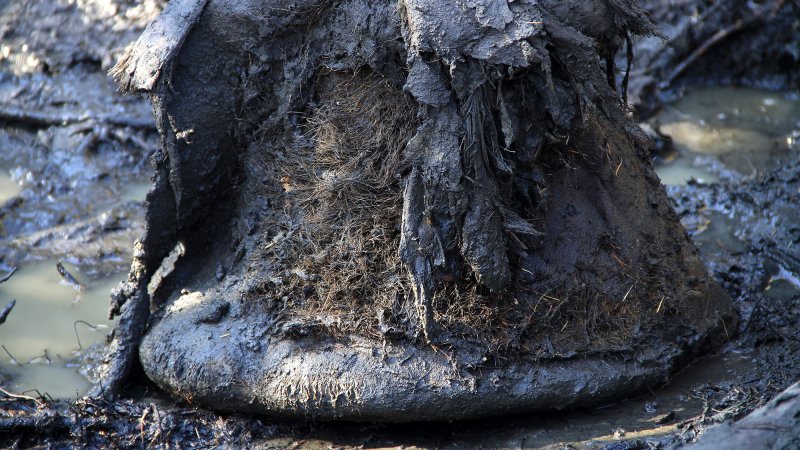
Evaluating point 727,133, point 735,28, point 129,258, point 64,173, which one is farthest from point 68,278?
point 735,28

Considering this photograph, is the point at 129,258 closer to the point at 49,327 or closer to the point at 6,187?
the point at 49,327

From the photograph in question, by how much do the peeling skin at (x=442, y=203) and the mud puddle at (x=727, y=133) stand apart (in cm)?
201

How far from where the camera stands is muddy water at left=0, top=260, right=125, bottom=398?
3.94 m

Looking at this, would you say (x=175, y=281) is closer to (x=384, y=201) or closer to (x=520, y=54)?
(x=384, y=201)

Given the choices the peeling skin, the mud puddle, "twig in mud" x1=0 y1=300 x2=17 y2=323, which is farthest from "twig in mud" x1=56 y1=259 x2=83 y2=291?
the mud puddle

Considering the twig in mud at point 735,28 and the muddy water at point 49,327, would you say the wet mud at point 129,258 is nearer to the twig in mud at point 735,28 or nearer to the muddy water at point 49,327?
the muddy water at point 49,327

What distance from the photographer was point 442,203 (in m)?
3.32

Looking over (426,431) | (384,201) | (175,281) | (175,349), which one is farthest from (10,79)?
(426,431)

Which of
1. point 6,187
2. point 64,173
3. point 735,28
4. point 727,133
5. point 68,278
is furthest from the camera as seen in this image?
point 735,28

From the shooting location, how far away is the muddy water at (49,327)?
3.94 meters

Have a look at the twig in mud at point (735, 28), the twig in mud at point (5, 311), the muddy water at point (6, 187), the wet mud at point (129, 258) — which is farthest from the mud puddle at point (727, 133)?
the muddy water at point (6, 187)

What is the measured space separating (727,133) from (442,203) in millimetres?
3573

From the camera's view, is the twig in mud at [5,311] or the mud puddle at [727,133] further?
the mud puddle at [727,133]

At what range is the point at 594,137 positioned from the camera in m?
3.55
